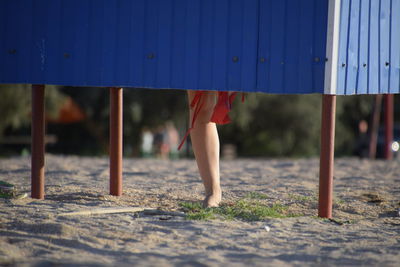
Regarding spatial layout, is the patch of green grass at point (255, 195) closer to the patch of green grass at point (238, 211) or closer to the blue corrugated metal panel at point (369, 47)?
the patch of green grass at point (238, 211)

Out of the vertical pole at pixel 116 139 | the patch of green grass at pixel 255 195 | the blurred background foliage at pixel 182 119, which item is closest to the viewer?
the vertical pole at pixel 116 139

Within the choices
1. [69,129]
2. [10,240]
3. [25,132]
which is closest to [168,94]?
[69,129]

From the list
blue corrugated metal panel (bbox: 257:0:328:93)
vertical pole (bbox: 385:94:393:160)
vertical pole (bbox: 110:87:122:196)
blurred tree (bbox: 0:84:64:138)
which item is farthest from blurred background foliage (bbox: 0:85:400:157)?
blue corrugated metal panel (bbox: 257:0:328:93)

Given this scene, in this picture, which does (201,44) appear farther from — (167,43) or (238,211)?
(238,211)

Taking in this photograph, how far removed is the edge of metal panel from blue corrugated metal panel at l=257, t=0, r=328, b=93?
38mm

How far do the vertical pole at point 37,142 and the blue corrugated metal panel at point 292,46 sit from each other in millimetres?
1766

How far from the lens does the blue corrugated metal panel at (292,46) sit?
435cm

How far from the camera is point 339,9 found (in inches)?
169

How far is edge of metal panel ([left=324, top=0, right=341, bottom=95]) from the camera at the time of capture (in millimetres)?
4273

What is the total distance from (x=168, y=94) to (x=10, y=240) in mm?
15357

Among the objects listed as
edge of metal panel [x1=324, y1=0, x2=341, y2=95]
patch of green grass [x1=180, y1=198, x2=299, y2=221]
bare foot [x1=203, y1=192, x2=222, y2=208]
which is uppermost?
edge of metal panel [x1=324, y1=0, x2=341, y2=95]

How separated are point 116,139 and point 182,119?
1430cm

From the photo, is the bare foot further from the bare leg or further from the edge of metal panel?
the edge of metal panel

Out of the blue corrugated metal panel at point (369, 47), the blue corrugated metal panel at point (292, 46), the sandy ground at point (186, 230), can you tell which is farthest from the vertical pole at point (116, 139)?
the blue corrugated metal panel at point (369, 47)
